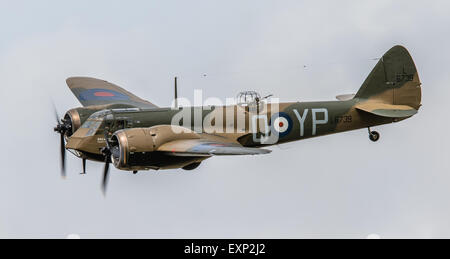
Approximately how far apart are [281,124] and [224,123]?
6.43 ft

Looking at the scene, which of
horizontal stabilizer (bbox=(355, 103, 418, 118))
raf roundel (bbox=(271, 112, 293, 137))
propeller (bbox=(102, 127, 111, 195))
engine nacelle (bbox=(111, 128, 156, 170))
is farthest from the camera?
horizontal stabilizer (bbox=(355, 103, 418, 118))

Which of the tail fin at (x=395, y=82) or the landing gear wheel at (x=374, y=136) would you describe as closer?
the tail fin at (x=395, y=82)

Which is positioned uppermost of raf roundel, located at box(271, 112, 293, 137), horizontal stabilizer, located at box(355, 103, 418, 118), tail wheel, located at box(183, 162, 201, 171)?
horizontal stabilizer, located at box(355, 103, 418, 118)

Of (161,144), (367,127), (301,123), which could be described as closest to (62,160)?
(161,144)

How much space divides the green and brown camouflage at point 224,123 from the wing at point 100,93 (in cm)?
108

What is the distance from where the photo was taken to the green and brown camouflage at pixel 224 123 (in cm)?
3003

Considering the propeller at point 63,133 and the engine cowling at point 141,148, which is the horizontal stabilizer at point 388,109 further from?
the propeller at point 63,133

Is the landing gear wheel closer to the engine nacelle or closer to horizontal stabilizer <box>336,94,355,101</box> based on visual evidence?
horizontal stabilizer <box>336,94,355,101</box>

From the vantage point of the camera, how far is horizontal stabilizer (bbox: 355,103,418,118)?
34.0m

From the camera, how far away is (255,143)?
33.0m

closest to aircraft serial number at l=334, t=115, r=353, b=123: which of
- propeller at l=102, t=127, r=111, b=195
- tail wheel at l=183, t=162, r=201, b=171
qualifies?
A: tail wheel at l=183, t=162, r=201, b=171

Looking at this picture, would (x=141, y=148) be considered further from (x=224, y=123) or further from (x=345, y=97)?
(x=345, y=97)

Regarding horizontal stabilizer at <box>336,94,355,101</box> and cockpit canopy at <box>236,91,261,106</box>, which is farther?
horizontal stabilizer at <box>336,94,355,101</box>

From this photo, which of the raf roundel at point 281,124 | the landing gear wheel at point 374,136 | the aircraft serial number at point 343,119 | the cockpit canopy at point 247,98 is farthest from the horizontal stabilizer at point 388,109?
the cockpit canopy at point 247,98
